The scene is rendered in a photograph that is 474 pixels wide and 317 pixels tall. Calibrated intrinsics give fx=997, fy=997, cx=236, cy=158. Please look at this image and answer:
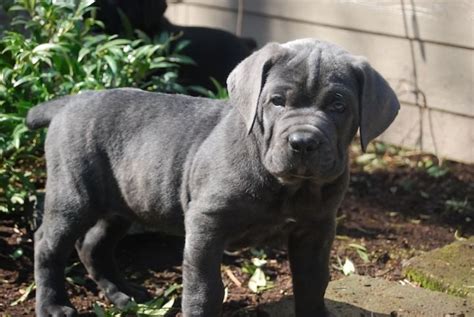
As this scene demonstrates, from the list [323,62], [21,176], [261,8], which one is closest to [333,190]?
[323,62]

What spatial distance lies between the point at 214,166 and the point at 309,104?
57 cm

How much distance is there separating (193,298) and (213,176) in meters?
0.53

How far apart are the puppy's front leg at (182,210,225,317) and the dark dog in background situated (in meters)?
3.00

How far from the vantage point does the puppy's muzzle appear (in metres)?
3.76

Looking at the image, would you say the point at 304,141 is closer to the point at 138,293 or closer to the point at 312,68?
the point at 312,68

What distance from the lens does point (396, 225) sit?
6320 millimetres

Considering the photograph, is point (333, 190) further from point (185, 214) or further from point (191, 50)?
point (191, 50)

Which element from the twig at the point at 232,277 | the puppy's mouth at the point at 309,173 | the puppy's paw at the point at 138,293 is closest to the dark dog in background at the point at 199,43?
the twig at the point at 232,277

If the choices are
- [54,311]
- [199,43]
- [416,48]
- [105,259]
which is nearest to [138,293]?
[105,259]

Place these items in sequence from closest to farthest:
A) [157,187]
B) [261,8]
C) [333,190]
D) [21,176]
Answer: [333,190]
[157,187]
[21,176]
[261,8]

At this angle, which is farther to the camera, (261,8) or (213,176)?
(261,8)

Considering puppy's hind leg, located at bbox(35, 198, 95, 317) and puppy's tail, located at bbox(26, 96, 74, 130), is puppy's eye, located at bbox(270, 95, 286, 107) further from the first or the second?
puppy's tail, located at bbox(26, 96, 74, 130)

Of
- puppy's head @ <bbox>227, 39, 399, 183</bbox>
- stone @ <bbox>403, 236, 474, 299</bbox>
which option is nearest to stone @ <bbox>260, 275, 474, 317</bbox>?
stone @ <bbox>403, 236, 474, 299</bbox>

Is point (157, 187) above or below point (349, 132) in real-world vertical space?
below
